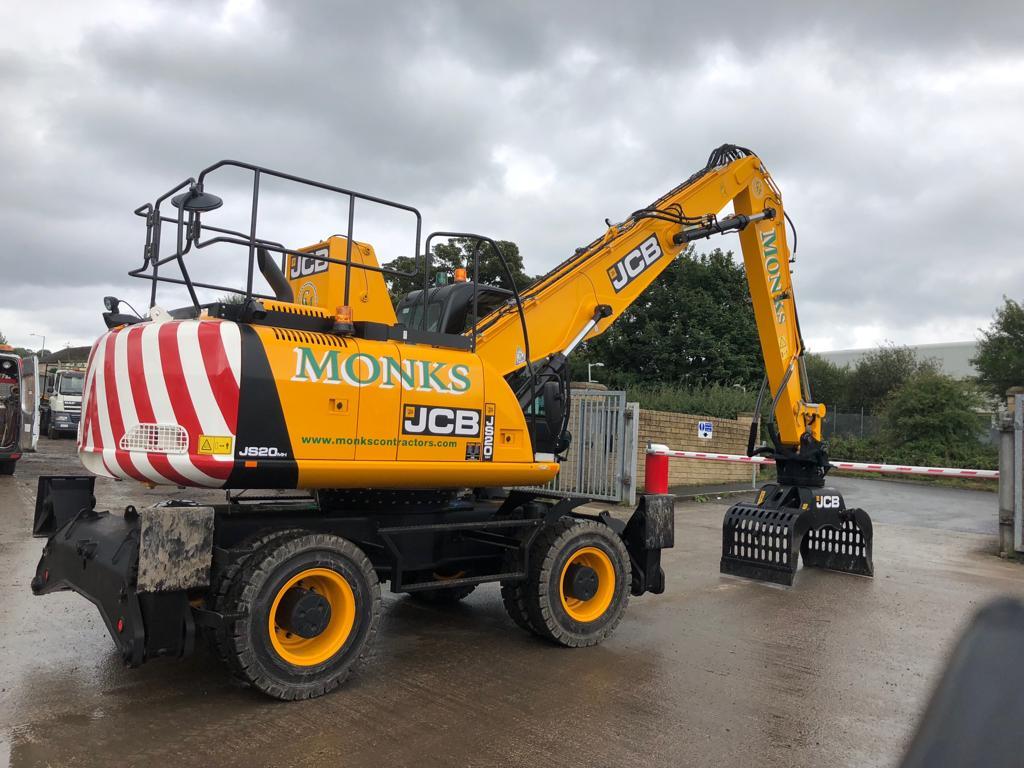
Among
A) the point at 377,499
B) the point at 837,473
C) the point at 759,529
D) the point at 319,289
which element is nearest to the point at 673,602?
the point at 759,529

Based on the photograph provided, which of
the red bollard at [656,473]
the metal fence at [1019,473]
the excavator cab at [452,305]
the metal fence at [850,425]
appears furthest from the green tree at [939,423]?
the excavator cab at [452,305]

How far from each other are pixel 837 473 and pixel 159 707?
2299 cm

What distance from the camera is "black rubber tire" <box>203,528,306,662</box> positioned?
4398 millimetres

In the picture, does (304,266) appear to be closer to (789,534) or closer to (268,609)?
(268,609)

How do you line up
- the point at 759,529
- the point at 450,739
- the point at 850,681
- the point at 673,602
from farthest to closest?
1. the point at 759,529
2. the point at 673,602
3. the point at 850,681
4. the point at 450,739

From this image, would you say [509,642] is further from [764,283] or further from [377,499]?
[764,283]

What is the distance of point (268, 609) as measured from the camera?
4.45 metres

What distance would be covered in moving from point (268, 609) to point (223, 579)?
0.31 meters

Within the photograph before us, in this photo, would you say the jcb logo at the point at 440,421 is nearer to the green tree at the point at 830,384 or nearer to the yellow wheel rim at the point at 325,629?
the yellow wheel rim at the point at 325,629

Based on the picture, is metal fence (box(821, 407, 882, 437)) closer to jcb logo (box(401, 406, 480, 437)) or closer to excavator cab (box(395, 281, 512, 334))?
excavator cab (box(395, 281, 512, 334))

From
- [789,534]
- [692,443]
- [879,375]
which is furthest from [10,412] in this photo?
[879,375]

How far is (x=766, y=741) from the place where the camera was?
4215 mm

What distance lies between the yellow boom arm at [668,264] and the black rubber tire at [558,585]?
136cm

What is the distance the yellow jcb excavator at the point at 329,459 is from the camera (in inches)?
175
